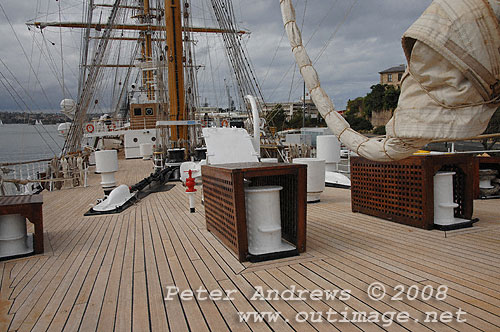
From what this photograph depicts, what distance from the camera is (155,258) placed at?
372 cm

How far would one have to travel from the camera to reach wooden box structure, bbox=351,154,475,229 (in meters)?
4.26

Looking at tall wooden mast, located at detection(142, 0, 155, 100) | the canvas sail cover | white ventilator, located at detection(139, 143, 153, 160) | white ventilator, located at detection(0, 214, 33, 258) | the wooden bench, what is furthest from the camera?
tall wooden mast, located at detection(142, 0, 155, 100)

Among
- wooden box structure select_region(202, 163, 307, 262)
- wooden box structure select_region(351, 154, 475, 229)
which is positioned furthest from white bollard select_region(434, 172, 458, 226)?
wooden box structure select_region(202, 163, 307, 262)

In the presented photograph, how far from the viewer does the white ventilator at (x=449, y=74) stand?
1827 mm

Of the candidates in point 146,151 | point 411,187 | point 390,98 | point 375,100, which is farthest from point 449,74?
point 375,100

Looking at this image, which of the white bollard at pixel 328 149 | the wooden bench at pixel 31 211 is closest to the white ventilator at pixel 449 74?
the wooden bench at pixel 31 211

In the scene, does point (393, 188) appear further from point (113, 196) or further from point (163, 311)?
point (113, 196)

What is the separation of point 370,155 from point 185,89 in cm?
1224

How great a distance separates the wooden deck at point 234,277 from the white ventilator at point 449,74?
112 cm

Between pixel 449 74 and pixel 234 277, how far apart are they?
2.16 m

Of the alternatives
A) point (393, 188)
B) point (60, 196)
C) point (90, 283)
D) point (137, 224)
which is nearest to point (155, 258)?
point (90, 283)

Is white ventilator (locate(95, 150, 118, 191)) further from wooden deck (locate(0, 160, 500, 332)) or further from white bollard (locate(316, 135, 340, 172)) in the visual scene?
white bollard (locate(316, 135, 340, 172))

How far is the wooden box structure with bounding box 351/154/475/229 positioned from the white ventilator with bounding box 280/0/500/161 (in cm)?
209

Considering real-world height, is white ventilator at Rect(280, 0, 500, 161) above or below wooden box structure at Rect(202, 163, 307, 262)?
above
